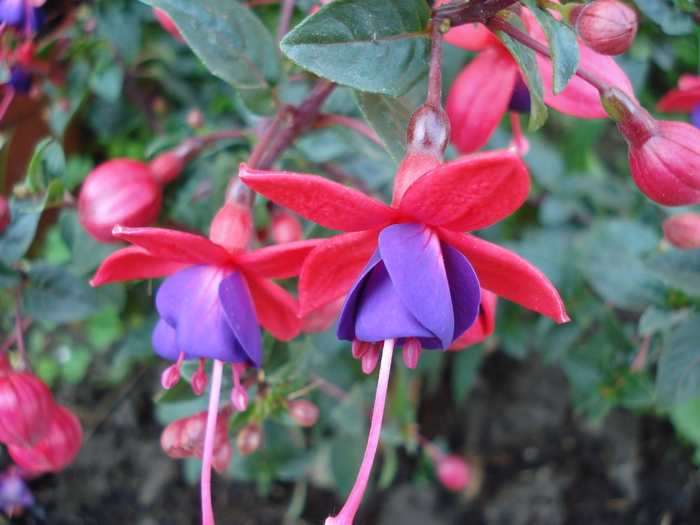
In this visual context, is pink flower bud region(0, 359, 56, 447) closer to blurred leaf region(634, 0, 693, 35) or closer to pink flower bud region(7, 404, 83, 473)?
pink flower bud region(7, 404, 83, 473)

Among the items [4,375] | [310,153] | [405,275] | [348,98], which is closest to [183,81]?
[310,153]

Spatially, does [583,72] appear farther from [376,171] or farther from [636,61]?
[636,61]

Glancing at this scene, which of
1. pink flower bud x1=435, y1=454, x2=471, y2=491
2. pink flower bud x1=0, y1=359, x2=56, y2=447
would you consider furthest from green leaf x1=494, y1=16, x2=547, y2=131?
pink flower bud x1=435, y1=454, x2=471, y2=491

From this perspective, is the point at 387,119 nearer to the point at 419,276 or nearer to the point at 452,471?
the point at 419,276

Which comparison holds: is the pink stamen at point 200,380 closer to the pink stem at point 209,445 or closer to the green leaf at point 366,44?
the pink stem at point 209,445

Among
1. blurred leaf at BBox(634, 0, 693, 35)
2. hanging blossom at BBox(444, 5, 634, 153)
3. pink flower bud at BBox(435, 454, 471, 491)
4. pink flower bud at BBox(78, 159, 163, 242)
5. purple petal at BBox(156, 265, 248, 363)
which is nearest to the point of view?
purple petal at BBox(156, 265, 248, 363)

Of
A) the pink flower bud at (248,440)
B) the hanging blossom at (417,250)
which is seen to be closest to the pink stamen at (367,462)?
the hanging blossom at (417,250)
